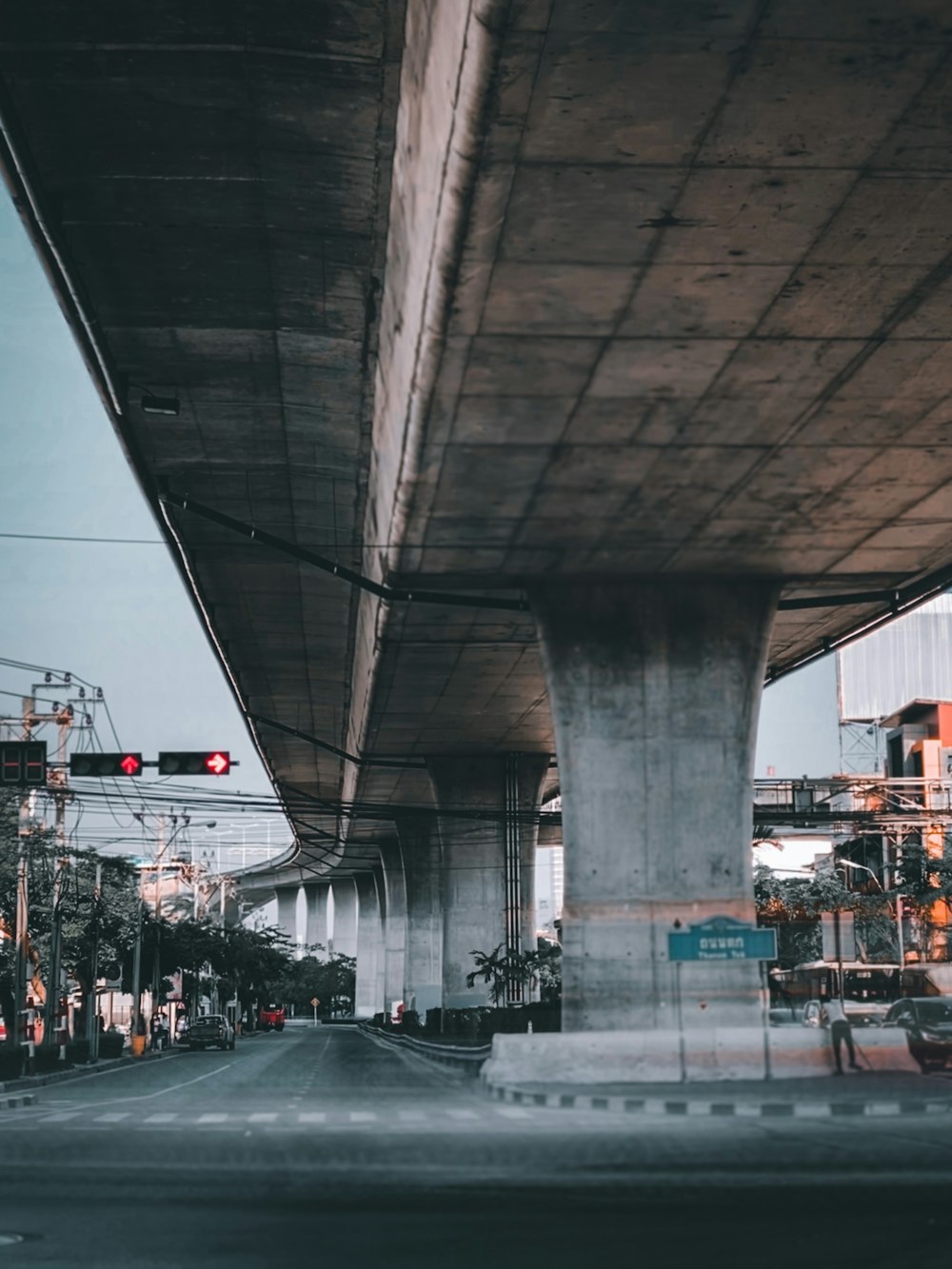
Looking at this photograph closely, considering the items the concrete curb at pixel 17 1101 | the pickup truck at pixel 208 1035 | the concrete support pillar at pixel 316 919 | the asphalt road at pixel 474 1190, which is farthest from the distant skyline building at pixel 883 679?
the concrete support pillar at pixel 316 919

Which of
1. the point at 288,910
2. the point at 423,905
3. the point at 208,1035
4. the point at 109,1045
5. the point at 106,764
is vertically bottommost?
the point at 208,1035

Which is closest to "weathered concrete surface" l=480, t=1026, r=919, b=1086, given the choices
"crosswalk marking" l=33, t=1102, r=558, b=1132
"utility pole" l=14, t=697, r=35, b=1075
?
"crosswalk marking" l=33, t=1102, r=558, b=1132

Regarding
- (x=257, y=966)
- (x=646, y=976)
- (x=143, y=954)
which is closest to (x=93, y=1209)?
(x=646, y=976)

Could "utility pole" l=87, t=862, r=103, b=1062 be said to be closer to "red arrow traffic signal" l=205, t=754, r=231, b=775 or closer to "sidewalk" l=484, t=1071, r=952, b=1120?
"red arrow traffic signal" l=205, t=754, r=231, b=775

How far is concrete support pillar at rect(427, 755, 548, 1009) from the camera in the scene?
2172 inches

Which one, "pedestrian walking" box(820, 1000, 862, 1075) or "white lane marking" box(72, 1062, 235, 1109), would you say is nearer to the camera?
"pedestrian walking" box(820, 1000, 862, 1075)

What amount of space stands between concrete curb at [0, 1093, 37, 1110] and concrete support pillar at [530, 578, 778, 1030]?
36.4 ft

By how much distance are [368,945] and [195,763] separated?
356 feet

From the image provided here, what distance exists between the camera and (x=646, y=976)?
2973 cm

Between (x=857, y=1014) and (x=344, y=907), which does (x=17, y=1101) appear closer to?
(x=857, y=1014)

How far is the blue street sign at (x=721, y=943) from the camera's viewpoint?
2858 cm

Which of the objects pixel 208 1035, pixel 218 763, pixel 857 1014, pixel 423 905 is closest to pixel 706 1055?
pixel 218 763

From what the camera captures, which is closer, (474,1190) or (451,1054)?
(474,1190)

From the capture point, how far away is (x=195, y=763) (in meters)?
33.2
